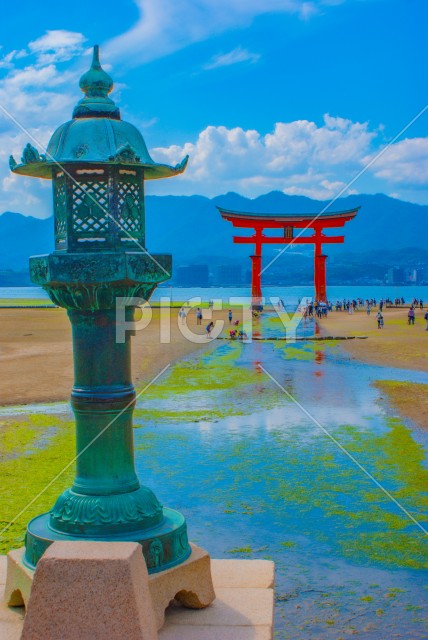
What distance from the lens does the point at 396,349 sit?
102 feet

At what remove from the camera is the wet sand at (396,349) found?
695 inches

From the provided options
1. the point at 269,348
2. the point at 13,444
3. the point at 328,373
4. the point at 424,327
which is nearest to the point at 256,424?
the point at 13,444

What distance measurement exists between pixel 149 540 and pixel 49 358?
2443 cm

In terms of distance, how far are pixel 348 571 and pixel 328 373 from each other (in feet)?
53.4

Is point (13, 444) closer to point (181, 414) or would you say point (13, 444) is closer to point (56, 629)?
point (181, 414)

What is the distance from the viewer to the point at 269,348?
106ft

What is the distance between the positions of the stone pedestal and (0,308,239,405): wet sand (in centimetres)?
1427

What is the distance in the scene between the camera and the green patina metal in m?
4.16

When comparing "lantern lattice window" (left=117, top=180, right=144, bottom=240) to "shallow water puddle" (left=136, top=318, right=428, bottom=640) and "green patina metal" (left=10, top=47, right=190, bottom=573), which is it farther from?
"shallow water puddle" (left=136, top=318, right=428, bottom=640)

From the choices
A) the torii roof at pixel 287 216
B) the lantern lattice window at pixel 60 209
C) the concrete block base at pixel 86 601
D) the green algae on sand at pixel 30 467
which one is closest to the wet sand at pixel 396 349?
the green algae on sand at pixel 30 467

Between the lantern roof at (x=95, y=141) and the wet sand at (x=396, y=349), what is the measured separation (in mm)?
12121

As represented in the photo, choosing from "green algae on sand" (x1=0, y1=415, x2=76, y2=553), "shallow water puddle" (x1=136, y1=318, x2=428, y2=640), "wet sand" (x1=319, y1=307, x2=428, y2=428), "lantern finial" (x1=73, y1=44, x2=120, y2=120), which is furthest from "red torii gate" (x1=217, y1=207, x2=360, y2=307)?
"lantern finial" (x1=73, y1=44, x2=120, y2=120)

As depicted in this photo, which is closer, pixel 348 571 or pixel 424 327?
pixel 348 571

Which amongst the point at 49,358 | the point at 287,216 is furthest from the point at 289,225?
the point at 49,358
